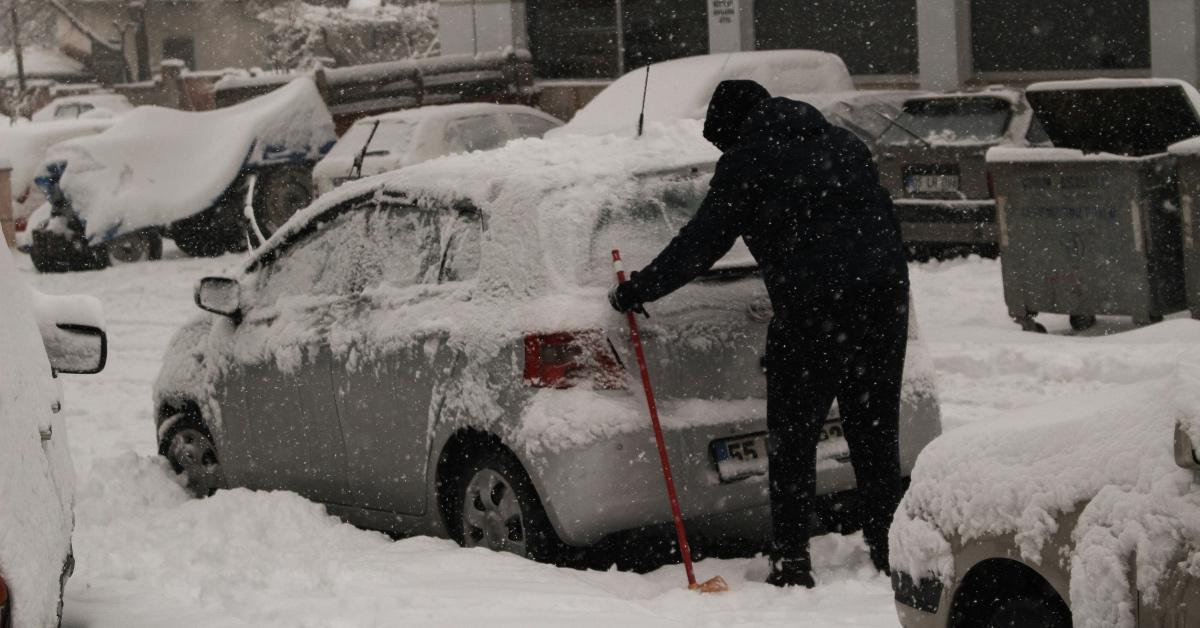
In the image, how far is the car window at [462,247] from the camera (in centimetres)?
662

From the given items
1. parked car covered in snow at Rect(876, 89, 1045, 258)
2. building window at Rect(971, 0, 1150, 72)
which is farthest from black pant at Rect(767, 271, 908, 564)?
building window at Rect(971, 0, 1150, 72)

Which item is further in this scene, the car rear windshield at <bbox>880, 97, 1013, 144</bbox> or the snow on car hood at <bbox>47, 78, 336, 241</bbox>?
the snow on car hood at <bbox>47, 78, 336, 241</bbox>

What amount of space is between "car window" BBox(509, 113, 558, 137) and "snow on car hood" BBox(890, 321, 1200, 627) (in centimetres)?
1563

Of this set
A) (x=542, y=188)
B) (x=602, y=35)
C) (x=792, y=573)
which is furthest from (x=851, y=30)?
(x=792, y=573)

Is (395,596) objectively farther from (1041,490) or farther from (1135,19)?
(1135,19)

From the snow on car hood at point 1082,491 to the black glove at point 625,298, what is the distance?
1.76 m

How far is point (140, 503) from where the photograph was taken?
7809 mm

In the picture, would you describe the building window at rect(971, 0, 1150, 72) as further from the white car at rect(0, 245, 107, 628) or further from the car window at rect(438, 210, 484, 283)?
the white car at rect(0, 245, 107, 628)

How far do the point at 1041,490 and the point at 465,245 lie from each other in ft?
10.7

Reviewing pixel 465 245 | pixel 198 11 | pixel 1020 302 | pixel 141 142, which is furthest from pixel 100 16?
pixel 465 245

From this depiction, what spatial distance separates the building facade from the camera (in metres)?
22.9

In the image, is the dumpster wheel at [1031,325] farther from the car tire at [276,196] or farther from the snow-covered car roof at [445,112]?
the car tire at [276,196]

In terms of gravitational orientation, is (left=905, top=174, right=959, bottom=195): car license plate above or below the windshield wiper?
below

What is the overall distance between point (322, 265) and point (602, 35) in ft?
74.7
